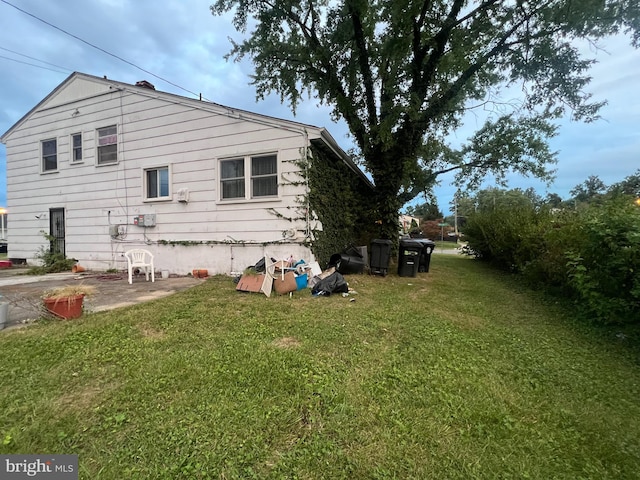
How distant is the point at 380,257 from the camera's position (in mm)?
8094

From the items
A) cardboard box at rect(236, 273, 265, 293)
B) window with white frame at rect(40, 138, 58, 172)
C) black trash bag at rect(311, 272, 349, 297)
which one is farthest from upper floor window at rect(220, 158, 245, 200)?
window with white frame at rect(40, 138, 58, 172)

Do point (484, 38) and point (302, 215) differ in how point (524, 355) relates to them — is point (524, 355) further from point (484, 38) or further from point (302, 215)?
point (484, 38)

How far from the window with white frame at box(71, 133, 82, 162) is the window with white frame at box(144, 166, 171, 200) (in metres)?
3.04

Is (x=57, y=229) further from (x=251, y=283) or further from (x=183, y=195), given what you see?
(x=251, y=283)

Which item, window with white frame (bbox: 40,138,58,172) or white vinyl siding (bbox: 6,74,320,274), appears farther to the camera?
window with white frame (bbox: 40,138,58,172)

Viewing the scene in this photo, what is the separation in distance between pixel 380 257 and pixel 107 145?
9118 mm

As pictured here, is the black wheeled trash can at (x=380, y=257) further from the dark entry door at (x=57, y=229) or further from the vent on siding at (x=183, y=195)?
the dark entry door at (x=57, y=229)

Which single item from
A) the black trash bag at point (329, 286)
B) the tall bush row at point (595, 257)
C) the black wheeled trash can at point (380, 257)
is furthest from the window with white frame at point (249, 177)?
the tall bush row at point (595, 257)

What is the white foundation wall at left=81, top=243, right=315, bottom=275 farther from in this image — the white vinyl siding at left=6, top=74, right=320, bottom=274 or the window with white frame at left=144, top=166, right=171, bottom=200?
the window with white frame at left=144, top=166, right=171, bottom=200

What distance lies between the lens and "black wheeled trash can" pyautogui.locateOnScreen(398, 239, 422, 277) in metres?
8.18

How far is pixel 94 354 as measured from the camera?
285 cm

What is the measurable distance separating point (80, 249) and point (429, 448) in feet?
37.2

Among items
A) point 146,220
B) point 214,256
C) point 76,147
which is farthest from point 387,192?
point 76,147

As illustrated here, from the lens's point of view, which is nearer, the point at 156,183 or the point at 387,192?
the point at 156,183
